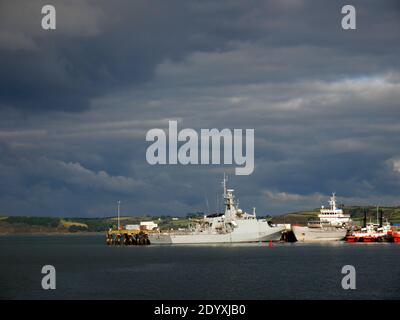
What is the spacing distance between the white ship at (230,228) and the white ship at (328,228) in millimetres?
13194

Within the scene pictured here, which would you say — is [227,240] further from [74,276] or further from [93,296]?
[93,296]

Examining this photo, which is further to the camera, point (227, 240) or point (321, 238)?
point (321, 238)

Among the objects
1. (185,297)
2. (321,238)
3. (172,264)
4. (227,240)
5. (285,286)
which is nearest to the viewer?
(185,297)

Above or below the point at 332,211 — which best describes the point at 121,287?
below

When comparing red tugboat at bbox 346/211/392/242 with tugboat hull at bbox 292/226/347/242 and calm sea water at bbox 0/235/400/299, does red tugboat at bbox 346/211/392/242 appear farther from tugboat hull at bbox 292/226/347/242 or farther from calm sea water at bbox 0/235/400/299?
calm sea water at bbox 0/235/400/299

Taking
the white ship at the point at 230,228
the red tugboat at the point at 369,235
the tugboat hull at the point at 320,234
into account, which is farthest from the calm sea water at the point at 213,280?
the tugboat hull at the point at 320,234

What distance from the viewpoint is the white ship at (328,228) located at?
183750 millimetres

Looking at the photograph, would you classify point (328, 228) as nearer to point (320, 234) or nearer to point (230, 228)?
point (320, 234)

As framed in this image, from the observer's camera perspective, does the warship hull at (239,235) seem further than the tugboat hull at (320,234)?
No

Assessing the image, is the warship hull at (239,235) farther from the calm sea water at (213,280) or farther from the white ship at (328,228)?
the calm sea water at (213,280)

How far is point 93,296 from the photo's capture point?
6581 cm

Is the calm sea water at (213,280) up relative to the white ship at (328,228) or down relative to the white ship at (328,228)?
down
